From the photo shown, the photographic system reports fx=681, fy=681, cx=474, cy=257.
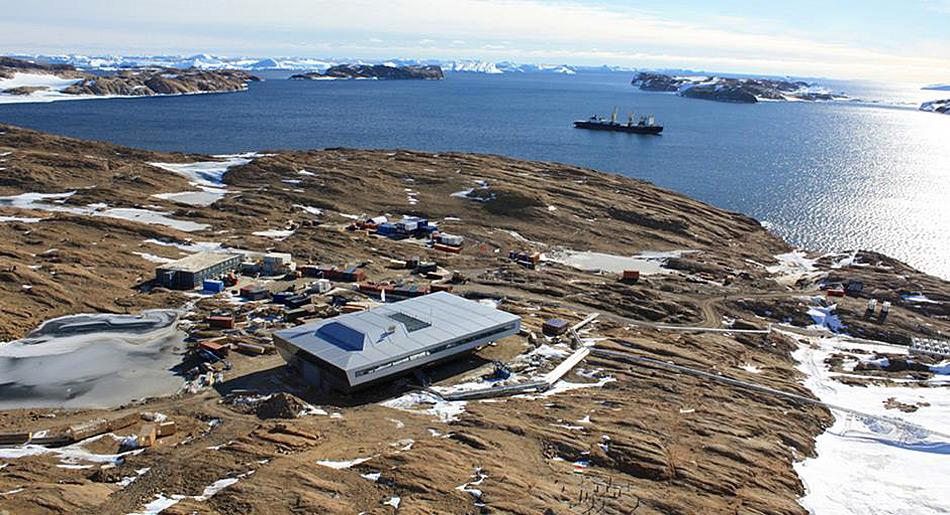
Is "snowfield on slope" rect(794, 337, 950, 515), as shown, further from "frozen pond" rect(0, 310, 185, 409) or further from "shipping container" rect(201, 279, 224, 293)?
"shipping container" rect(201, 279, 224, 293)

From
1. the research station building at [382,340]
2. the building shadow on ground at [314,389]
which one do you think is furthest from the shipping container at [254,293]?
the building shadow on ground at [314,389]

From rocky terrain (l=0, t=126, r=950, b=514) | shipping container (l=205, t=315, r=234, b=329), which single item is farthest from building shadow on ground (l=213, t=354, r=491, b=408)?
shipping container (l=205, t=315, r=234, b=329)

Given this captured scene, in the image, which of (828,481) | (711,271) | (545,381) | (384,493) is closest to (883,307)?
(711,271)

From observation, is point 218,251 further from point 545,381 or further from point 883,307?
point 883,307

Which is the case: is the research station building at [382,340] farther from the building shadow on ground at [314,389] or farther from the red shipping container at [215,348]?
the red shipping container at [215,348]

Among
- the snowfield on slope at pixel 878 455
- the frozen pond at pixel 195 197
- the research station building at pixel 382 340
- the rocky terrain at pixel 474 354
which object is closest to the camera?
the rocky terrain at pixel 474 354

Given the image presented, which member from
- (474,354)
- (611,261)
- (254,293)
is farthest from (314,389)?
(611,261)

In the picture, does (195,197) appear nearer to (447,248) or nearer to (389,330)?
(447,248)
